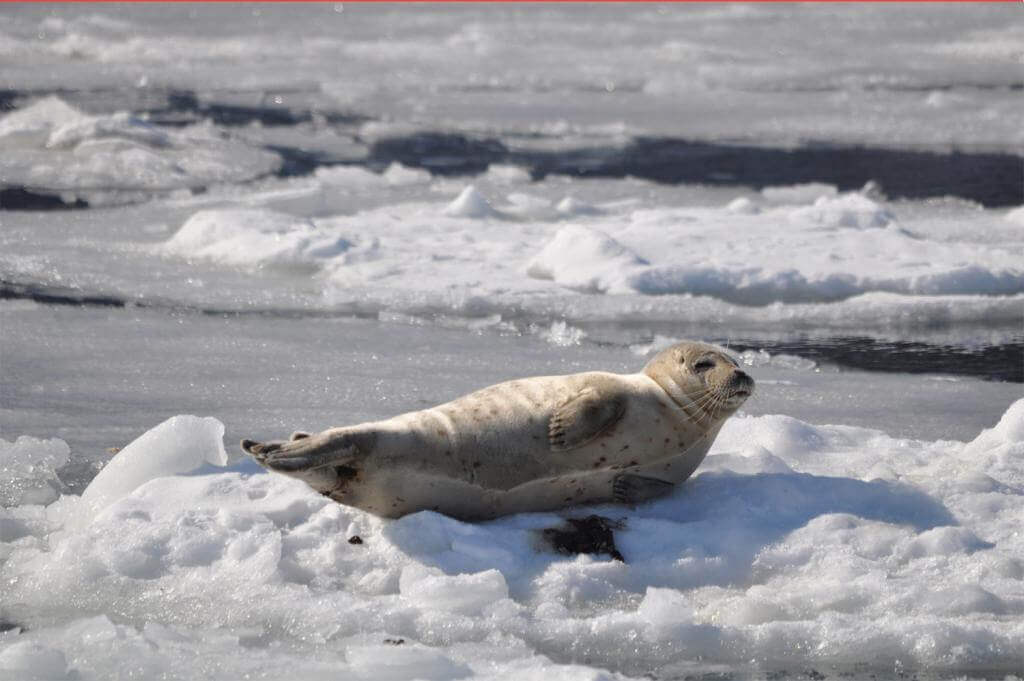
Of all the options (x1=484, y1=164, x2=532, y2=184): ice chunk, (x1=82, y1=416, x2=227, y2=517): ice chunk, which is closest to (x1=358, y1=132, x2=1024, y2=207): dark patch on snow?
(x1=484, y1=164, x2=532, y2=184): ice chunk

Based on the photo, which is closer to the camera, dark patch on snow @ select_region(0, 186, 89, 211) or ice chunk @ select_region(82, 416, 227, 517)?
ice chunk @ select_region(82, 416, 227, 517)

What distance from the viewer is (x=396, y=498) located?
12.5 ft

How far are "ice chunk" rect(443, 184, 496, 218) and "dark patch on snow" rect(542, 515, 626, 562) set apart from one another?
555 centimetres

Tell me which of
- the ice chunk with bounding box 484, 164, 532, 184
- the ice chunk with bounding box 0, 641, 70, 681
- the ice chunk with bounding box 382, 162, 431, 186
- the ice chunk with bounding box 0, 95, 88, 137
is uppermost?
the ice chunk with bounding box 0, 95, 88, 137

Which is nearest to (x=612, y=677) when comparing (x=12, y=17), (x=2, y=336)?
(x=2, y=336)

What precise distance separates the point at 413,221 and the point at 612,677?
6.15 meters

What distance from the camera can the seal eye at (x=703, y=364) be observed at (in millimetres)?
4156

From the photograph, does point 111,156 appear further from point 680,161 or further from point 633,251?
point 633,251

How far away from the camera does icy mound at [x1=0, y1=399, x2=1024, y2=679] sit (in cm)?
322

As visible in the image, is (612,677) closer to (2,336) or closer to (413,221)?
(2,336)

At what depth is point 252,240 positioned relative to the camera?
8070 mm

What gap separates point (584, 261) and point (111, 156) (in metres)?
5.04

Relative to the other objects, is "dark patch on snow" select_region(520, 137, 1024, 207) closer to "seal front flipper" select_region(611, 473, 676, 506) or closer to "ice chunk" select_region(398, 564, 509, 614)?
"seal front flipper" select_region(611, 473, 676, 506)

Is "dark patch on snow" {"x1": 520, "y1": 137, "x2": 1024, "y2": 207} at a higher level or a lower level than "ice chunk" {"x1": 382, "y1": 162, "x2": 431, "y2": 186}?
higher
